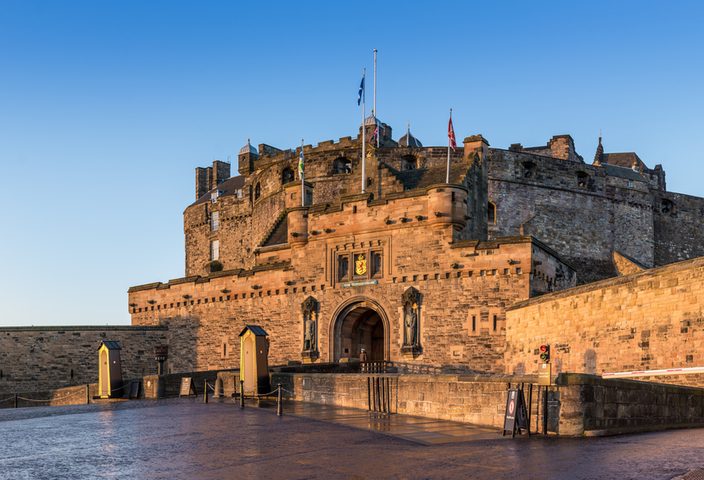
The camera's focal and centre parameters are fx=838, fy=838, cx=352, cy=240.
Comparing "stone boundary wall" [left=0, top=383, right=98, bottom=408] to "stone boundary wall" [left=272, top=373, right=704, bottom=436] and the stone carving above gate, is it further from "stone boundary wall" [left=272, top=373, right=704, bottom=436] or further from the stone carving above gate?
"stone boundary wall" [left=272, top=373, right=704, bottom=436]

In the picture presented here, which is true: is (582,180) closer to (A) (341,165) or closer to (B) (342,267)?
(A) (341,165)

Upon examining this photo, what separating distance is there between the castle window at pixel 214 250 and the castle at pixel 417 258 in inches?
368

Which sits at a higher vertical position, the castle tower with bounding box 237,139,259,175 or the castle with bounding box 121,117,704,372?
the castle tower with bounding box 237,139,259,175

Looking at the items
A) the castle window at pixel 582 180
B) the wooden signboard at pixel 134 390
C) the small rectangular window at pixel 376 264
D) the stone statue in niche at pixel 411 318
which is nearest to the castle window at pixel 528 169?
the castle window at pixel 582 180

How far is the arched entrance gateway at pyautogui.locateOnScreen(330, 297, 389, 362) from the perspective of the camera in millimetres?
32500

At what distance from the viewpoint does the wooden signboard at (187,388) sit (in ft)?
86.9

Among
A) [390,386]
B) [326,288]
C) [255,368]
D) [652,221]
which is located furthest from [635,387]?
[652,221]

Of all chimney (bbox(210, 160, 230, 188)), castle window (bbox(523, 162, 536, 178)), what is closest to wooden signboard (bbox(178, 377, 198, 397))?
castle window (bbox(523, 162, 536, 178))

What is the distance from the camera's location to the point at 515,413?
47.6 feet

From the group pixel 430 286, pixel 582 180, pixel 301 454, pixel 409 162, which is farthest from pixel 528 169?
pixel 301 454

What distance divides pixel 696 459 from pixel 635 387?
4.03 meters

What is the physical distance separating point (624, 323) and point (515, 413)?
803 centimetres

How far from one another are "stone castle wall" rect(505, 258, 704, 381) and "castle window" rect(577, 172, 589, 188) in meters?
24.1

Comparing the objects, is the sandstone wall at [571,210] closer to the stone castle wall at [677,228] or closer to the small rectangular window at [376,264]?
the stone castle wall at [677,228]
